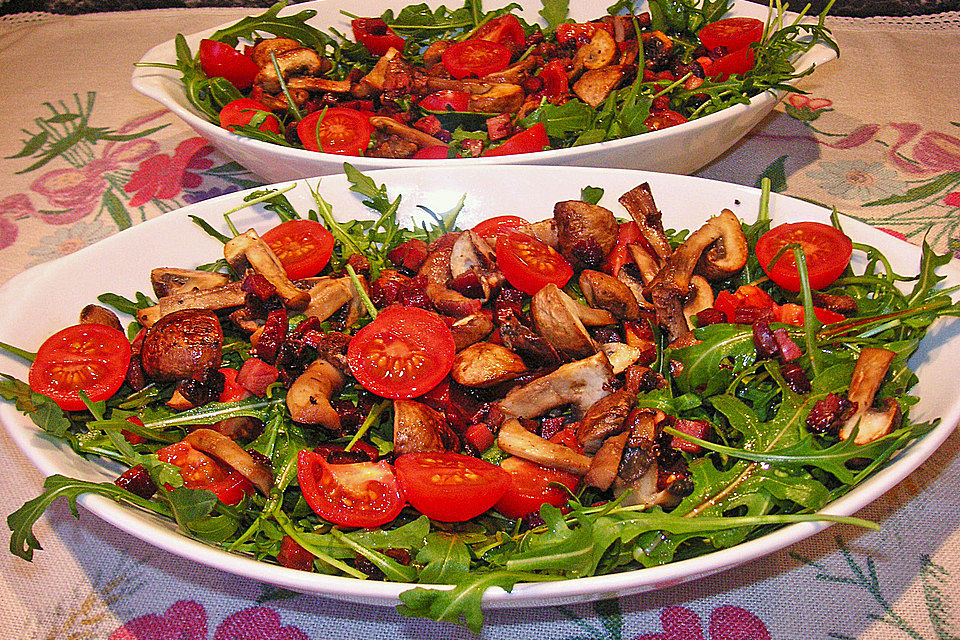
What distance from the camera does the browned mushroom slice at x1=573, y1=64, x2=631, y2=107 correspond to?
98.7 inches

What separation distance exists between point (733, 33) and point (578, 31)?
60 cm

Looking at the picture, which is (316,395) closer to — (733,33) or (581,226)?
(581,226)

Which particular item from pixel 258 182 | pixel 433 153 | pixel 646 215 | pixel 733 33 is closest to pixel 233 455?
pixel 646 215

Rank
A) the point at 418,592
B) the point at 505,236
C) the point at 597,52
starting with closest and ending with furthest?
the point at 418,592 → the point at 505,236 → the point at 597,52

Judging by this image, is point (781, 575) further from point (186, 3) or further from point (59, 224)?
point (186, 3)

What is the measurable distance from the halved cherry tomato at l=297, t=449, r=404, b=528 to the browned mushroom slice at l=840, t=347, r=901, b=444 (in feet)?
2.86

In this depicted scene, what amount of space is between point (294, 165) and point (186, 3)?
101 inches

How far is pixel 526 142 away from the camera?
7.59 ft

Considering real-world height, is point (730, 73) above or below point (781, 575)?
above

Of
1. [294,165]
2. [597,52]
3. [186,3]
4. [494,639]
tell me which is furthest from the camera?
[186,3]

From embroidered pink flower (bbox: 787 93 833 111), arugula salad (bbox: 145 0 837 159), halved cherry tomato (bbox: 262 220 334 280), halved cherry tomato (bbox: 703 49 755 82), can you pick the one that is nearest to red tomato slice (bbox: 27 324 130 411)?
halved cherry tomato (bbox: 262 220 334 280)

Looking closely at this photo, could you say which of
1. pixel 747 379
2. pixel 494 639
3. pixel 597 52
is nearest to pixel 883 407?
pixel 747 379

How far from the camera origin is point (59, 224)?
267cm

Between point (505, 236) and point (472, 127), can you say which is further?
point (472, 127)
